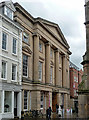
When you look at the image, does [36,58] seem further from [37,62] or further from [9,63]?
[9,63]

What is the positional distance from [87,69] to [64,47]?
37.3 meters

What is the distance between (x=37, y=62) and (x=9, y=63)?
8.48m

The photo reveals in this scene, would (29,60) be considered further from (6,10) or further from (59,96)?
(59,96)

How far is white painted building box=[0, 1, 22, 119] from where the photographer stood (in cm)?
2308

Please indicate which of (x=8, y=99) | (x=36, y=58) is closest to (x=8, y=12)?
(x=36, y=58)

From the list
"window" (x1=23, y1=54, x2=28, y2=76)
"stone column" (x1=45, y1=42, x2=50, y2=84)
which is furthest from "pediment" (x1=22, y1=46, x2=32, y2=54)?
"stone column" (x1=45, y1=42, x2=50, y2=84)

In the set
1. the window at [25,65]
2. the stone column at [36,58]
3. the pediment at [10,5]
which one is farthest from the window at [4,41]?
the stone column at [36,58]

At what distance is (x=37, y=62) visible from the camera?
32344mm

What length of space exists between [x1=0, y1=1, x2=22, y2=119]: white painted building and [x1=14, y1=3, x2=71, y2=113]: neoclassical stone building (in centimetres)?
246

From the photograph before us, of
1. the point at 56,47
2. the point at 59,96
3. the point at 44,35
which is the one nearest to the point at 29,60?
the point at 44,35

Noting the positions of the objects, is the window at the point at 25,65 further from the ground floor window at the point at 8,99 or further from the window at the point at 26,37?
the ground floor window at the point at 8,99

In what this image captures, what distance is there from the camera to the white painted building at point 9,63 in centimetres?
2308

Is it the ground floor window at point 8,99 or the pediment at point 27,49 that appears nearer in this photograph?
the ground floor window at point 8,99

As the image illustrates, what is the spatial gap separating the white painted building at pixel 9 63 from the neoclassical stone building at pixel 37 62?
8.08 ft
